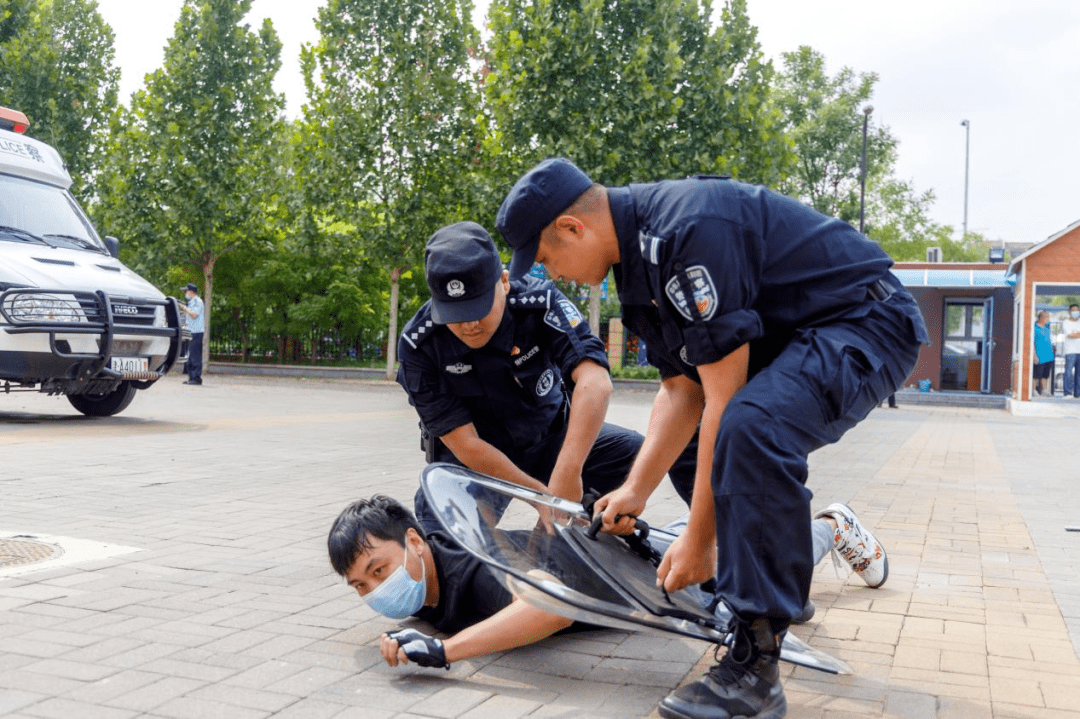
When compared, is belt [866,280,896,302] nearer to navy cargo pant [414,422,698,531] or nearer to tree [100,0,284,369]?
navy cargo pant [414,422,698,531]

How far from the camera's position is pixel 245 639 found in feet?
11.2

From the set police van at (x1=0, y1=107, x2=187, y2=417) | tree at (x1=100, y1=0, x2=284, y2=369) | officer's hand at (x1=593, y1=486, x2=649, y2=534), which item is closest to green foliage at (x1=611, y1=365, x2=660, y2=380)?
tree at (x1=100, y1=0, x2=284, y2=369)

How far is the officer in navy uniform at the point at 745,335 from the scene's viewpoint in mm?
2664

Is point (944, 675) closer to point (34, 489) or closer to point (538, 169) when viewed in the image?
point (538, 169)

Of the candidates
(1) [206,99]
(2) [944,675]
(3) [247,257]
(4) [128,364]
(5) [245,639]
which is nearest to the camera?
(2) [944,675]

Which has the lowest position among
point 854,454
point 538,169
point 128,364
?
point 854,454

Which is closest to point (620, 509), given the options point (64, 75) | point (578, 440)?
point (578, 440)

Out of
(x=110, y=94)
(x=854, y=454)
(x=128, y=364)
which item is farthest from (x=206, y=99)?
(x=854, y=454)

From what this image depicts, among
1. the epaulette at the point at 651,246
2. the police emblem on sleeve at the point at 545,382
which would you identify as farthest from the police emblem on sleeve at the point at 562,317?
the epaulette at the point at 651,246

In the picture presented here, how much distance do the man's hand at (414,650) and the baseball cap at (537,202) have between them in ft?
3.70

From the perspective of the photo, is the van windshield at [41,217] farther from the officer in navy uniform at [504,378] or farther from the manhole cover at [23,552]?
the officer in navy uniform at [504,378]

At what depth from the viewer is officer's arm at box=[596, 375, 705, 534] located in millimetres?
3143

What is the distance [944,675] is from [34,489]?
5.42 meters

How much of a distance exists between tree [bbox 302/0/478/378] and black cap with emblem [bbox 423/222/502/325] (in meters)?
20.8
